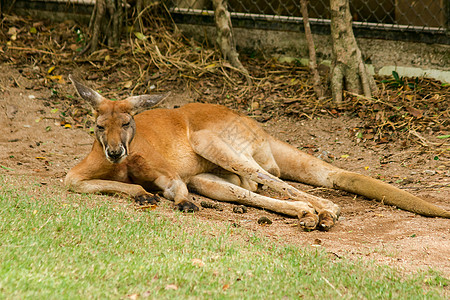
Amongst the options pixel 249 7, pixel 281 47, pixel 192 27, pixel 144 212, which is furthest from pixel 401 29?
pixel 144 212

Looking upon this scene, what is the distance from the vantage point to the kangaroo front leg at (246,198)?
4465 millimetres

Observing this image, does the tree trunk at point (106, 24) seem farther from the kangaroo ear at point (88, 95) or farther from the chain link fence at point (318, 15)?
the kangaroo ear at point (88, 95)

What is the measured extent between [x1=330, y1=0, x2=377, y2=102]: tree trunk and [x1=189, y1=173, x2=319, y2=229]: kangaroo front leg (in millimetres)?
2527

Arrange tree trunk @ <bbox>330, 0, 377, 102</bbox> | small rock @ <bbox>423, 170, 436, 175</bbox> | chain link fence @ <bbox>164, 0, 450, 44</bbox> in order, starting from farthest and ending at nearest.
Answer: chain link fence @ <bbox>164, 0, 450, 44</bbox> → tree trunk @ <bbox>330, 0, 377, 102</bbox> → small rock @ <bbox>423, 170, 436, 175</bbox>

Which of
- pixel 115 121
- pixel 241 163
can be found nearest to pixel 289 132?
pixel 241 163

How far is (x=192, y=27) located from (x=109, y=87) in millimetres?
1524

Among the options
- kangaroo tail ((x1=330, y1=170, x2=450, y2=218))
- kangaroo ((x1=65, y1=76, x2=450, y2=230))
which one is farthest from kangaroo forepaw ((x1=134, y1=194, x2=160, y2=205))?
kangaroo tail ((x1=330, y1=170, x2=450, y2=218))

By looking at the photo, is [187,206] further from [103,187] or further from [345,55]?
[345,55]

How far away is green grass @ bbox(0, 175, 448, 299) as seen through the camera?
2.68m

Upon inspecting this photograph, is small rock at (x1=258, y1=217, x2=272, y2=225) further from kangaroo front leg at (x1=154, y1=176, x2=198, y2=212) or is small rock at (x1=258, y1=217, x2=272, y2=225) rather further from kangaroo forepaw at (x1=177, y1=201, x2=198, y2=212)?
kangaroo front leg at (x1=154, y1=176, x2=198, y2=212)

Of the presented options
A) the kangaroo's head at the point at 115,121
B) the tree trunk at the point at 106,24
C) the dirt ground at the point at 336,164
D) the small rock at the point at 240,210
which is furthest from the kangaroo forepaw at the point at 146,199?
the tree trunk at the point at 106,24

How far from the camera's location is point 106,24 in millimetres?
7941

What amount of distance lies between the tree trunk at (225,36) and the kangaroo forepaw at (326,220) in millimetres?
3437

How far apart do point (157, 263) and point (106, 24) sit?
5591 mm
